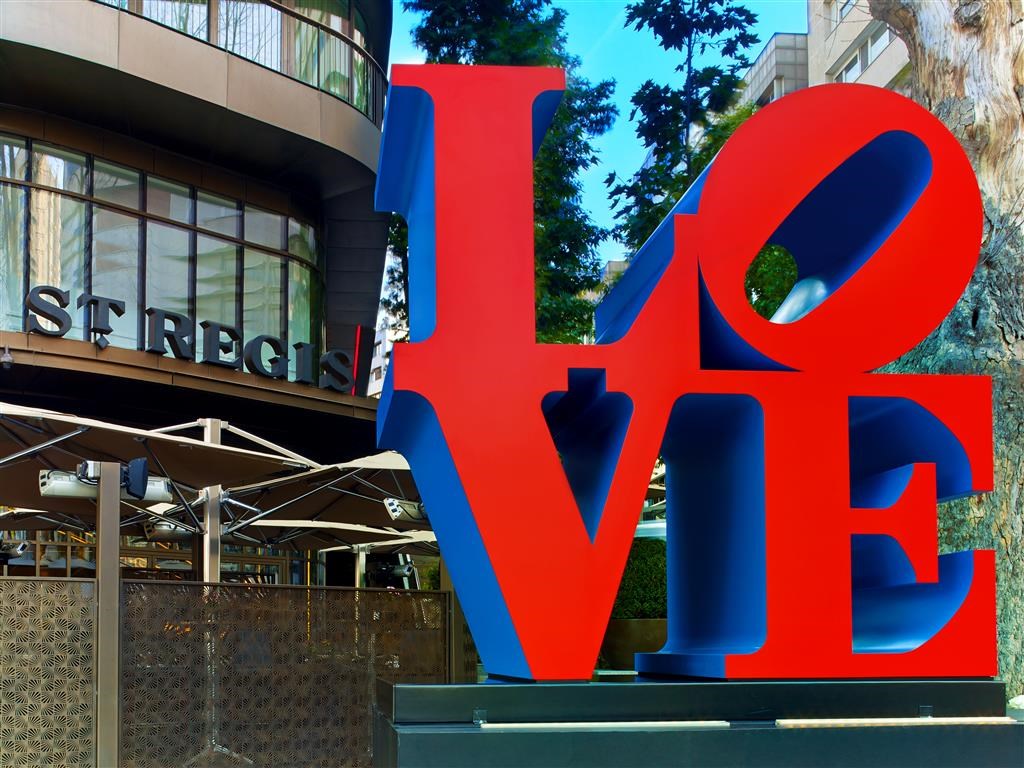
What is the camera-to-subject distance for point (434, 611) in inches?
397

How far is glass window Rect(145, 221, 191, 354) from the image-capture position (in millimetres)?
18422

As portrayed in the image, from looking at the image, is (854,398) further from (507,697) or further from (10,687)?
(10,687)

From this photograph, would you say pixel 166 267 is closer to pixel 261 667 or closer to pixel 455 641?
→ pixel 455 641

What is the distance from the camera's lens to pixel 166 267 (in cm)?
1875

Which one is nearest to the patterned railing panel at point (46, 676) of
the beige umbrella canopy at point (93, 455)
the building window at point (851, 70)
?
the beige umbrella canopy at point (93, 455)

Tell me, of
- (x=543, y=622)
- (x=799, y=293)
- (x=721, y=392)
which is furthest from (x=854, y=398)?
(x=543, y=622)

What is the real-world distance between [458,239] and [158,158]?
578 inches

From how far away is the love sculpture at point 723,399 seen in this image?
5.30m

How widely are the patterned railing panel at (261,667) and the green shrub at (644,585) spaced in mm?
3866

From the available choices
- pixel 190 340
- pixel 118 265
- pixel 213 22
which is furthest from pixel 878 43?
pixel 118 265

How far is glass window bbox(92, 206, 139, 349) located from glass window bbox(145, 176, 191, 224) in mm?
505

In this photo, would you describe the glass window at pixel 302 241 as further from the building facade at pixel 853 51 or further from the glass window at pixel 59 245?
the building facade at pixel 853 51

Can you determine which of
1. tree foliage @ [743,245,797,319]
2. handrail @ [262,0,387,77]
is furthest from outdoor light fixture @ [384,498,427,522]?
handrail @ [262,0,387,77]

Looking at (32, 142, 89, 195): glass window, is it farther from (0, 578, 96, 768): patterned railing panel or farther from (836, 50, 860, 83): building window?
(836, 50, 860, 83): building window
